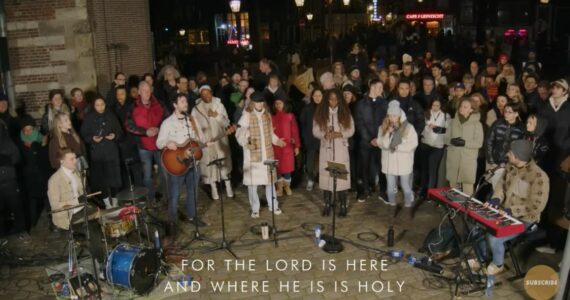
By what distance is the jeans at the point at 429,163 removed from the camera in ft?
29.9

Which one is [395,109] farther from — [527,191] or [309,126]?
[527,191]

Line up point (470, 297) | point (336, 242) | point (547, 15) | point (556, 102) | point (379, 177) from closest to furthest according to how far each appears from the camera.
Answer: point (470, 297) → point (336, 242) → point (556, 102) → point (379, 177) → point (547, 15)

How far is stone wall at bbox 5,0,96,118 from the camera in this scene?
40.1ft

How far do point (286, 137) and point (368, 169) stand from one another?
60.0 inches

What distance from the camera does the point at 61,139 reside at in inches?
326

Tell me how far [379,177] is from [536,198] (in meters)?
3.79

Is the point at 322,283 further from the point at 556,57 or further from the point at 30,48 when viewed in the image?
the point at 556,57

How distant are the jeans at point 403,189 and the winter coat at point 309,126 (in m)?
1.44

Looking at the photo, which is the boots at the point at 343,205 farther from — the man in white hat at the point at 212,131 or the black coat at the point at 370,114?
the man in white hat at the point at 212,131

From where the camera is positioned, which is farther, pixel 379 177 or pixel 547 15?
pixel 547 15

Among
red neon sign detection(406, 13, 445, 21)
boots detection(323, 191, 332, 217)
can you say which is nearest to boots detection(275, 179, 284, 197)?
boots detection(323, 191, 332, 217)

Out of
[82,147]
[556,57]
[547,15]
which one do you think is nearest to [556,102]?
[82,147]

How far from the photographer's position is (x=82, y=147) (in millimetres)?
8594

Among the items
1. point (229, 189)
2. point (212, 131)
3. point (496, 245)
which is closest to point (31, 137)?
point (212, 131)
